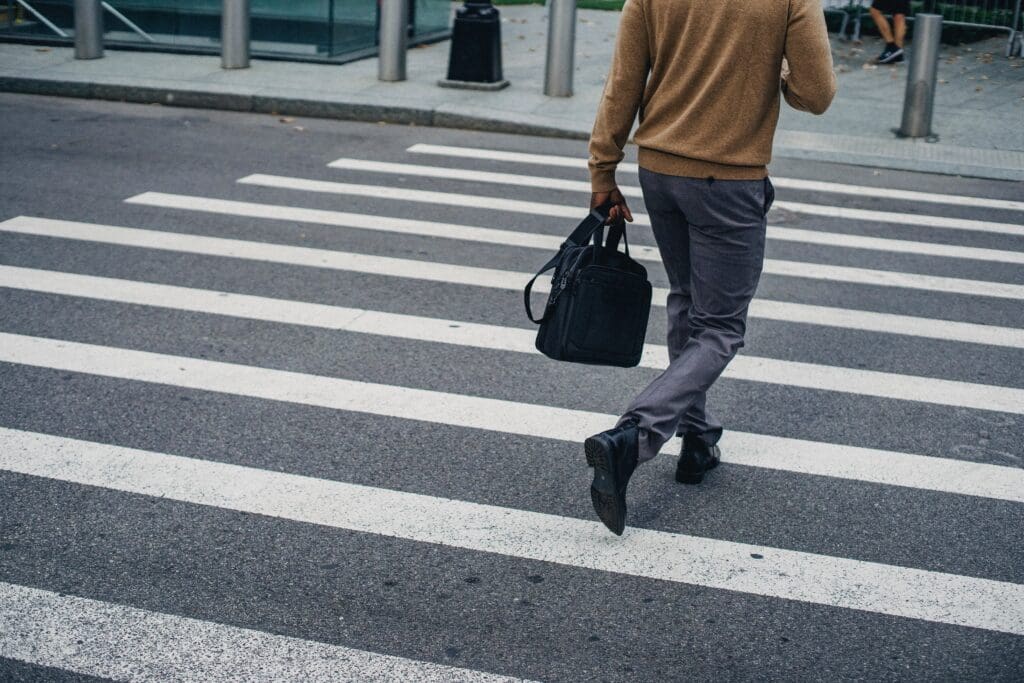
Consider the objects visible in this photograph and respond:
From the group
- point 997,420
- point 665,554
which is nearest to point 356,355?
point 665,554

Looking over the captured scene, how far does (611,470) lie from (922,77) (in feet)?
29.6

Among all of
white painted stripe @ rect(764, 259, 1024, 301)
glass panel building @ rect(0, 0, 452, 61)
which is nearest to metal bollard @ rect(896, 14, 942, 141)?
white painted stripe @ rect(764, 259, 1024, 301)

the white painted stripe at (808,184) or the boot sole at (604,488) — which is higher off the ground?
the boot sole at (604,488)

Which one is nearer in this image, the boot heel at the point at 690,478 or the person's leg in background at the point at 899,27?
the boot heel at the point at 690,478

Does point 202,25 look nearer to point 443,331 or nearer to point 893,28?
point 893,28

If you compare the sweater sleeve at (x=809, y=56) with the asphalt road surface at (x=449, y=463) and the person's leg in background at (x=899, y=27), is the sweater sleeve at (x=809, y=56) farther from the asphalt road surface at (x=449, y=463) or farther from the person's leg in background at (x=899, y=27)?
the person's leg in background at (x=899, y=27)

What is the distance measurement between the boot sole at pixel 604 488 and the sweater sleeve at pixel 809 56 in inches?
49.7

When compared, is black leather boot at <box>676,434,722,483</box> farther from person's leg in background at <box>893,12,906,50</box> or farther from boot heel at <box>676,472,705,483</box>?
person's leg in background at <box>893,12,906,50</box>

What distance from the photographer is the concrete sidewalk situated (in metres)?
11.8

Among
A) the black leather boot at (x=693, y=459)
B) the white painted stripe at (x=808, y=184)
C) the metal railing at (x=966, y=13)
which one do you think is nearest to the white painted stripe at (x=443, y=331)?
the black leather boot at (x=693, y=459)

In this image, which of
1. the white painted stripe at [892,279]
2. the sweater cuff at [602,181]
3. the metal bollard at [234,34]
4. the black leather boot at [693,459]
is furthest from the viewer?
the metal bollard at [234,34]

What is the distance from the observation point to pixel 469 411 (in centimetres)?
537

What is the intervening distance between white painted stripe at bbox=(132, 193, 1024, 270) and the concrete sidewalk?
287 cm

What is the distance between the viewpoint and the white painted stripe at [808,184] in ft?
33.4
